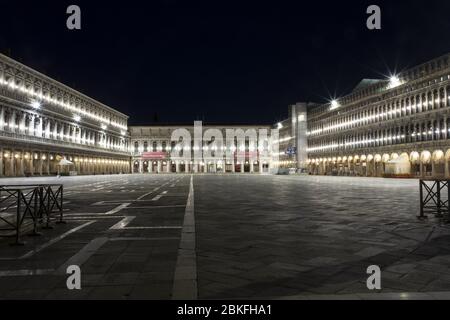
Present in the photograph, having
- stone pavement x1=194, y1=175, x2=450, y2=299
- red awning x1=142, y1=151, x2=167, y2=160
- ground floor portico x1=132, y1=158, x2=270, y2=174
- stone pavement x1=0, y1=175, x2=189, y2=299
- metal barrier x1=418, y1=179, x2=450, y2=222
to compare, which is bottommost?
stone pavement x1=194, y1=175, x2=450, y2=299

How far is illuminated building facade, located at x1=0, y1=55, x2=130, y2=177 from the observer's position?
196 ft

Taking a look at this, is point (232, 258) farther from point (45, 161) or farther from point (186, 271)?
point (45, 161)

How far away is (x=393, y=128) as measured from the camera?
69125 mm

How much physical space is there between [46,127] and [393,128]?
212ft

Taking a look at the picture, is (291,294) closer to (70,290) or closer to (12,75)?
(70,290)

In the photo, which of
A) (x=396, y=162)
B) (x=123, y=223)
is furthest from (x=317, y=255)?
(x=396, y=162)

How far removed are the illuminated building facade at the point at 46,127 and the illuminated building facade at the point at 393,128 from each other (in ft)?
187

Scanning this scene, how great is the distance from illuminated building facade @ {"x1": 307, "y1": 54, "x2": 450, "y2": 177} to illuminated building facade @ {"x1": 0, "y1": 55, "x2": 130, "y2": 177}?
56.9 meters

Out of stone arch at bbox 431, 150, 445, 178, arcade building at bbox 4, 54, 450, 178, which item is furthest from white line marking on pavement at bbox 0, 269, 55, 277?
stone arch at bbox 431, 150, 445, 178

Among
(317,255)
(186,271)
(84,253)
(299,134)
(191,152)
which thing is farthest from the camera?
(191,152)

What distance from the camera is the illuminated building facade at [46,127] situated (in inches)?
2352

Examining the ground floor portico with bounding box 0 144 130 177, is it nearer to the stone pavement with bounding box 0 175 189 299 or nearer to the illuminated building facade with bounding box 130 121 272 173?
the illuminated building facade with bounding box 130 121 272 173

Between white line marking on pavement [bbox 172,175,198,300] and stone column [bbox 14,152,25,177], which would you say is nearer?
white line marking on pavement [bbox 172,175,198,300]

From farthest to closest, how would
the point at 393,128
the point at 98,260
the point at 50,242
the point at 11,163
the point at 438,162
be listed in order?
1. the point at 393,128
2. the point at 11,163
3. the point at 438,162
4. the point at 50,242
5. the point at 98,260
